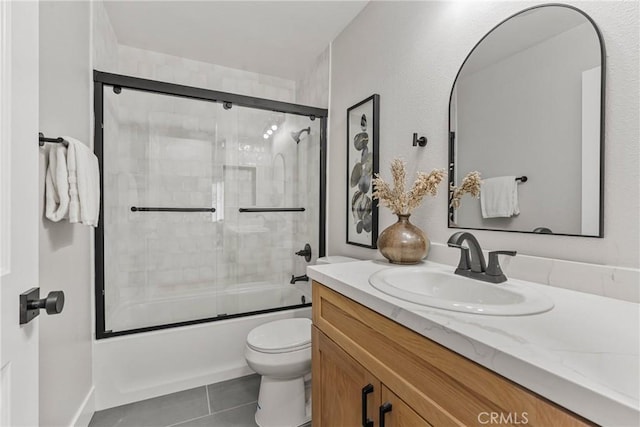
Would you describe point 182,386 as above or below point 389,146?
below

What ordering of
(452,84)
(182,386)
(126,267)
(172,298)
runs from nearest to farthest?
(452,84), (182,386), (126,267), (172,298)

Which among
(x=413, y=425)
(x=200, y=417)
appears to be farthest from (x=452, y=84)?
(x=200, y=417)

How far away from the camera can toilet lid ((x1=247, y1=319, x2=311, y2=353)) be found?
152cm

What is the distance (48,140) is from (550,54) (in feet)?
5.84

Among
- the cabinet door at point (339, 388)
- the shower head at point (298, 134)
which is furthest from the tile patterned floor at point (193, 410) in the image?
the shower head at point (298, 134)

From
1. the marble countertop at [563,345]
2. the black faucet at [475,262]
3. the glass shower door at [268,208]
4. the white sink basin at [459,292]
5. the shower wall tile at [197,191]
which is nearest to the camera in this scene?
the marble countertop at [563,345]

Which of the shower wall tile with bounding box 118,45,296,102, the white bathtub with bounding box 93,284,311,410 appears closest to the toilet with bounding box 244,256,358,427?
the white bathtub with bounding box 93,284,311,410

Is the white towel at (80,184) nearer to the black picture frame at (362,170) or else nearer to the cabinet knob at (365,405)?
the cabinet knob at (365,405)

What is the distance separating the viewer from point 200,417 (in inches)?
63.5

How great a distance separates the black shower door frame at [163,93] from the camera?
1.72 metres

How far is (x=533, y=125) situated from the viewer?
1.04m

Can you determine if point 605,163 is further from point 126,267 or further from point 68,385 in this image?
point 126,267

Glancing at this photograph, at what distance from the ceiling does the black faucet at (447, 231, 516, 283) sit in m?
1.70

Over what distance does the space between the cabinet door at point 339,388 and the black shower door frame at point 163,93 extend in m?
1.09
